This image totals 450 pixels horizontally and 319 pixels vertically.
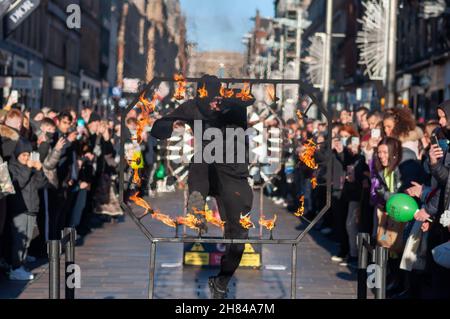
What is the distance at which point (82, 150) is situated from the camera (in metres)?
20.1

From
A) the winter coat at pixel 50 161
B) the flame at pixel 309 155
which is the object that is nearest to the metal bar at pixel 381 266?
the flame at pixel 309 155

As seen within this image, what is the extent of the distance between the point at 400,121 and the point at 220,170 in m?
4.42

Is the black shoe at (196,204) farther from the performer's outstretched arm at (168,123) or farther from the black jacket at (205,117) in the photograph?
the performer's outstretched arm at (168,123)

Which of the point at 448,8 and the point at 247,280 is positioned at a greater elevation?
the point at 448,8

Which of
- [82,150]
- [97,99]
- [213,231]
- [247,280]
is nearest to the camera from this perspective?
[247,280]

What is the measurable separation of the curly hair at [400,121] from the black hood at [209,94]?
4598mm

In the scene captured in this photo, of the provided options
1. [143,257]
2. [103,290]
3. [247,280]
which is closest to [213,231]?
[143,257]

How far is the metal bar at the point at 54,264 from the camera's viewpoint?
24.7ft

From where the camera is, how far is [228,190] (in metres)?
9.84

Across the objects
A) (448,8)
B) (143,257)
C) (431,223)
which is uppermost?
(448,8)

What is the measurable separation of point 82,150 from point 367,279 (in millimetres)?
12530
